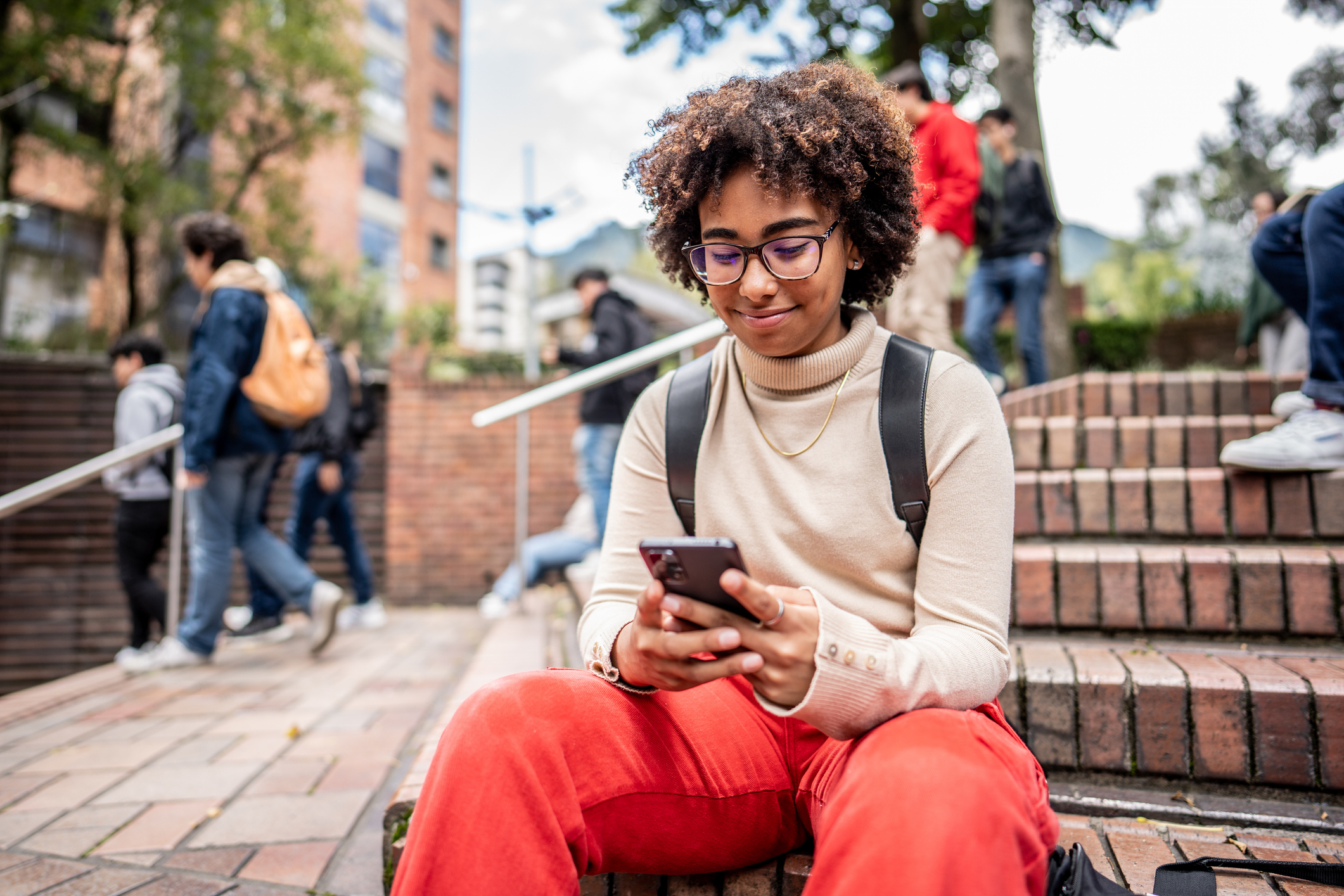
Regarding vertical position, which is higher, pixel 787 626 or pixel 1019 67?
pixel 1019 67

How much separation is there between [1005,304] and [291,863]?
4.08 metres

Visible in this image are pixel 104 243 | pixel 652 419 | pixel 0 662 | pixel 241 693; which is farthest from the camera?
pixel 104 243

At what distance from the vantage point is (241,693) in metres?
3.24

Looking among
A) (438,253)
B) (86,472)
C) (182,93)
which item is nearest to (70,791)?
(86,472)

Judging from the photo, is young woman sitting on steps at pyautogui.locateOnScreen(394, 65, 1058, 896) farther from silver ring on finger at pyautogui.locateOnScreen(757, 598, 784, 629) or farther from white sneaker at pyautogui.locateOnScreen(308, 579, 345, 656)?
white sneaker at pyautogui.locateOnScreen(308, 579, 345, 656)

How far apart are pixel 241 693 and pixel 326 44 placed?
12.0 m

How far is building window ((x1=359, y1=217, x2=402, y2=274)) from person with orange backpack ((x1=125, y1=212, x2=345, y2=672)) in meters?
19.9

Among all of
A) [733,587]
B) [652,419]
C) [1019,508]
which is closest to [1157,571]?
[1019,508]

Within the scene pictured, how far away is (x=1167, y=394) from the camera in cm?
306

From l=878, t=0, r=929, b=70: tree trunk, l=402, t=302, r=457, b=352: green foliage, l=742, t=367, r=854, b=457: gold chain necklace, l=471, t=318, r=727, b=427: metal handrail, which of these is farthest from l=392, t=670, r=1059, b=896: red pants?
l=402, t=302, r=457, b=352: green foliage

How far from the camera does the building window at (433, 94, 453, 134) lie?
27781mm

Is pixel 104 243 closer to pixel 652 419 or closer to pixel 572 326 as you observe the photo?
pixel 652 419

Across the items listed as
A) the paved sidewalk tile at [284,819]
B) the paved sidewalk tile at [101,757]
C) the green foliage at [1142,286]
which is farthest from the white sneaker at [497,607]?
the green foliage at [1142,286]

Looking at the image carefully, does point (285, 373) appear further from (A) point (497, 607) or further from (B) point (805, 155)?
(B) point (805, 155)
